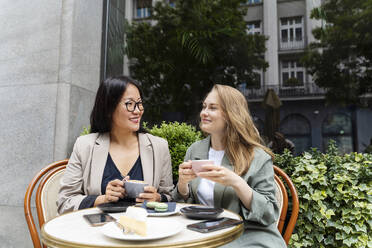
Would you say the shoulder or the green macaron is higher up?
the shoulder

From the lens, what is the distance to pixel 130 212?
1316 mm

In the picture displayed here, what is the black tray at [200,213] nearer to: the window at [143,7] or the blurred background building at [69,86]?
the blurred background building at [69,86]

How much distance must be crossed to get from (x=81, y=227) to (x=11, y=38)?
3.25 meters

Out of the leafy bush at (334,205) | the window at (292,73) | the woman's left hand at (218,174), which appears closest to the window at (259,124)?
the window at (292,73)

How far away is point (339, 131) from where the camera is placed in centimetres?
363

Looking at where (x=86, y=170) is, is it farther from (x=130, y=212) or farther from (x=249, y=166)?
(x=249, y=166)

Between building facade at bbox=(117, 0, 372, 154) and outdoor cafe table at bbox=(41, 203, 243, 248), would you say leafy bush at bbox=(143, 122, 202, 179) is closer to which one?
building facade at bbox=(117, 0, 372, 154)

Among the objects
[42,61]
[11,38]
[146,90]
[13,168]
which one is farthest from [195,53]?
[13,168]

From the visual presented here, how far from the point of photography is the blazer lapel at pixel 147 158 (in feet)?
7.81

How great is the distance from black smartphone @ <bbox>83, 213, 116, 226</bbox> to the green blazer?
0.73 meters

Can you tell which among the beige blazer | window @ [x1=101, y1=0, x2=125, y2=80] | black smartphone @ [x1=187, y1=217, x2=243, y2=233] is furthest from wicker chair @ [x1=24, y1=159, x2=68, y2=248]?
window @ [x1=101, y1=0, x2=125, y2=80]

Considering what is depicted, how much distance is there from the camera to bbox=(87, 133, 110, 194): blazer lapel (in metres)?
2.25

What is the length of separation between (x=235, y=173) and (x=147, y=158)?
2.64ft

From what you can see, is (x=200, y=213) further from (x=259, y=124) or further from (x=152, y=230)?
(x=259, y=124)
